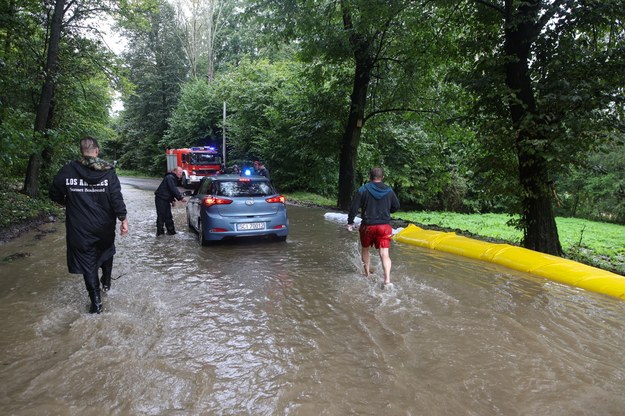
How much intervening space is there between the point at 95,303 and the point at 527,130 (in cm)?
741

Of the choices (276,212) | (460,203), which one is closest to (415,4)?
(276,212)

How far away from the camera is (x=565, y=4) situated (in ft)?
24.2

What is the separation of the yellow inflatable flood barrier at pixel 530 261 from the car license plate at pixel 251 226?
3320 mm

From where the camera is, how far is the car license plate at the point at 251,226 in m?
8.63

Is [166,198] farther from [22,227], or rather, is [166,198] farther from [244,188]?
[22,227]

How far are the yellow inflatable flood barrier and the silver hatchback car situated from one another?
3.10m

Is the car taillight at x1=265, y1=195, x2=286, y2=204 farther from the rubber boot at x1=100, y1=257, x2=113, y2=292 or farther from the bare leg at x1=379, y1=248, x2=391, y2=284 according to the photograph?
the rubber boot at x1=100, y1=257, x2=113, y2=292

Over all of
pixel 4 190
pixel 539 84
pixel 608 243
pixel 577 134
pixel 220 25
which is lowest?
pixel 608 243

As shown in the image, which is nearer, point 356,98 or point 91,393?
point 91,393

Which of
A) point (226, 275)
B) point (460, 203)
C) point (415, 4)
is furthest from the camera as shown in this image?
point (460, 203)

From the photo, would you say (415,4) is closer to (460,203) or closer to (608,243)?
(608,243)

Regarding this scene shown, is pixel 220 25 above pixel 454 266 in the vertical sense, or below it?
above

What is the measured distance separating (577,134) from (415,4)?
5.11m

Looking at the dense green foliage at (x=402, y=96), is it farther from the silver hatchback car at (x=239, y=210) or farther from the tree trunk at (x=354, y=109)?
the silver hatchback car at (x=239, y=210)
